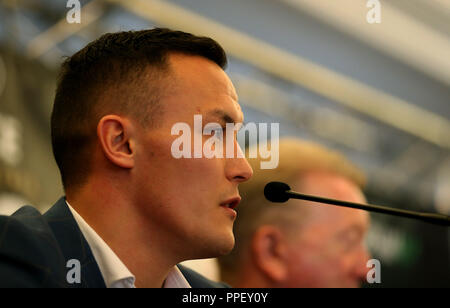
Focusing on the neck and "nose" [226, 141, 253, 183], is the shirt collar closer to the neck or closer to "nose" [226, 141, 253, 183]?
the neck

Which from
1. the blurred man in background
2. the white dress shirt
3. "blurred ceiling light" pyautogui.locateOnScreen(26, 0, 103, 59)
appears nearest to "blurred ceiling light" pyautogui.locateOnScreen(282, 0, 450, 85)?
"blurred ceiling light" pyautogui.locateOnScreen(26, 0, 103, 59)

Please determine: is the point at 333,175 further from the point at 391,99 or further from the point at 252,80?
the point at 391,99

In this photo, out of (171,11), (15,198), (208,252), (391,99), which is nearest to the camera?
(208,252)

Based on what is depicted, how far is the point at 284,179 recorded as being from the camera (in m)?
1.46

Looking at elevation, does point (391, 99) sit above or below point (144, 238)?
above

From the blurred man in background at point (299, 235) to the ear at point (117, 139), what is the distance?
589 mm

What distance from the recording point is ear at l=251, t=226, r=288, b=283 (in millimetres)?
1401

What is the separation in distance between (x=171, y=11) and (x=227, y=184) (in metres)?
1.39

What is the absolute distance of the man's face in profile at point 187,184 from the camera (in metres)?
0.89

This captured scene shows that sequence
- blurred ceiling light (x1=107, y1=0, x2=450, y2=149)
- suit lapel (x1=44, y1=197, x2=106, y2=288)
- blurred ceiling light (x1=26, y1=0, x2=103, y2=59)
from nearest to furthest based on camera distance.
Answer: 1. suit lapel (x1=44, y1=197, x2=106, y2=288)
2. blurred ceiling light (x1=26, y1=0, x2=103, y2=59)
3. blurred ceiling light (x1=107, y1=0, x2=450, y2=149)

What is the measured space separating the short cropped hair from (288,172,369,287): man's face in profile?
0.56 metres

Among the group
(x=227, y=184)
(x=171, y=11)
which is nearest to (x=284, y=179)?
(x=227, y=184)

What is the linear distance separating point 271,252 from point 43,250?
0.76 meters

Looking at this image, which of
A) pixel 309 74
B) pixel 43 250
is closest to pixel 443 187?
pixel 309 74
